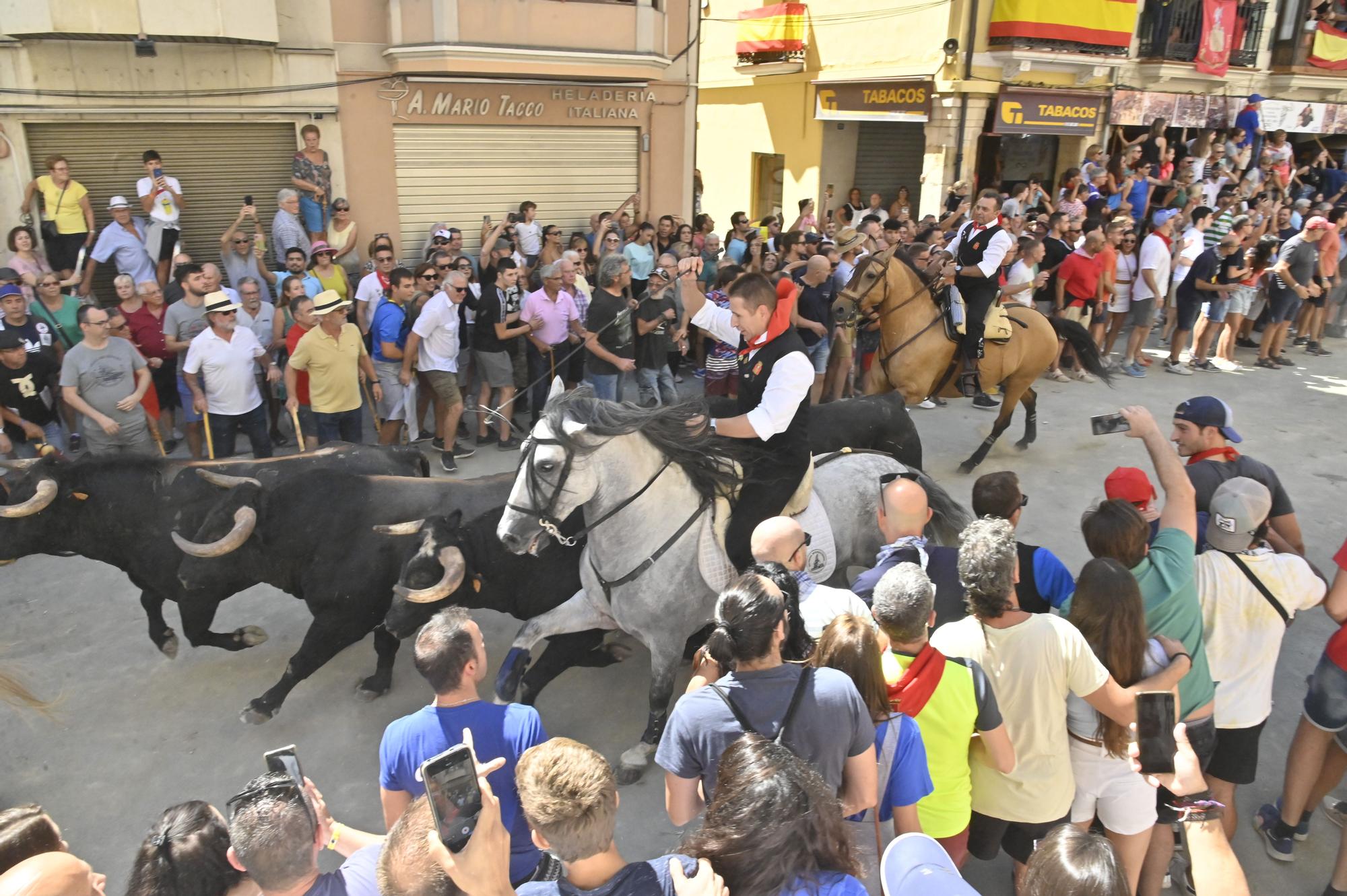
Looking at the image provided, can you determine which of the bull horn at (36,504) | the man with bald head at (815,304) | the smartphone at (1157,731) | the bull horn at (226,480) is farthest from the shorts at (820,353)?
the smartphone at (1157,731)

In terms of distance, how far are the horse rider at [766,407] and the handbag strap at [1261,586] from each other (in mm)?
2022

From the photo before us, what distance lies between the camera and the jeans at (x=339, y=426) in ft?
25.2

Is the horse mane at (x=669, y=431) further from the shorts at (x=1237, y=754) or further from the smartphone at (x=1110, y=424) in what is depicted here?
the shorts at (x=1237, y=754)

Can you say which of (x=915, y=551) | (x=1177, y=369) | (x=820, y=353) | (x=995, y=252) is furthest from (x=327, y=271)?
(x=1177, y=369)

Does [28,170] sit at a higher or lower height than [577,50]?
lower

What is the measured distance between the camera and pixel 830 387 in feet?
36.1

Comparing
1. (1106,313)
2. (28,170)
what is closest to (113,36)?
(28,170)

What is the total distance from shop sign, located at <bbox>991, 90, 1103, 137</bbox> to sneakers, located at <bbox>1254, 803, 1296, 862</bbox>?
15.4 m

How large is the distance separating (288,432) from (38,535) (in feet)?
12.5

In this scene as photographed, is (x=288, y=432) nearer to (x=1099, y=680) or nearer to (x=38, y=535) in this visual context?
(x=38, y=535)

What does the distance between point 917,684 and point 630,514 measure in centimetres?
189

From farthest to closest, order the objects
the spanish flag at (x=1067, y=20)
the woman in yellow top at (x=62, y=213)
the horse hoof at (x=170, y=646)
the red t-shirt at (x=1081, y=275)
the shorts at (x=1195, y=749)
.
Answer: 1. the spanish flag at (x=1067, y=20)
2. the red t-shirt at (x=1081, y=275)
3. the woman in yellow top at (x=62, y=213)
4. the horse hoof at (x=170, y=646)
5. the shorts at (x=1195, y=749)

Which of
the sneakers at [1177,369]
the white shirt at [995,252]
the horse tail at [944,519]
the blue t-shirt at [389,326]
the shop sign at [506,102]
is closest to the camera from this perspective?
the horse tail at [944,519]

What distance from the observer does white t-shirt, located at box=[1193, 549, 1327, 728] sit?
3883 millimetres
